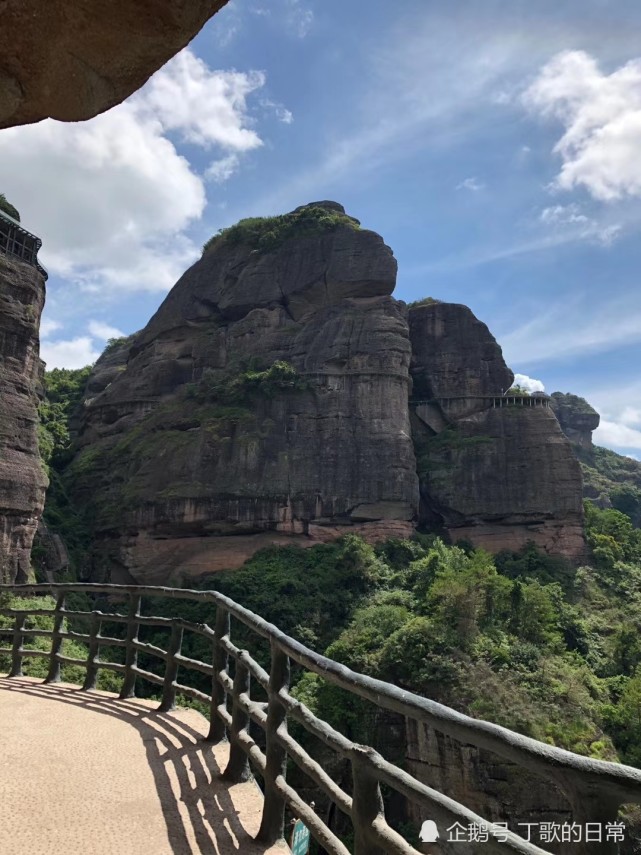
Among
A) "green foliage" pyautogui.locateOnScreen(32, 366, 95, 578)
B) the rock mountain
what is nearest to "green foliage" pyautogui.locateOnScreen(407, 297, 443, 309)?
the rock mountain

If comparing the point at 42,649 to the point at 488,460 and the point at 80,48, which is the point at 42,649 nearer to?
the point at 80,48

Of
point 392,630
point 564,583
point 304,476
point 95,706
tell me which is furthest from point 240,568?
point 95,706

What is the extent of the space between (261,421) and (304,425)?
99.5 inches

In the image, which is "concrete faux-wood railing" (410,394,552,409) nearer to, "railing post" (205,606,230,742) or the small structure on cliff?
the small structure on cliff

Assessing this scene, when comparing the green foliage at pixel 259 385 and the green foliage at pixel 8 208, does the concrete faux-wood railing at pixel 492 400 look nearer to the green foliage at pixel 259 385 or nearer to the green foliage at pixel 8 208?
the green foliage at pixel 259 385

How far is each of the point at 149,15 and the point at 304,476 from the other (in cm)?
3250

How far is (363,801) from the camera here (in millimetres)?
2162

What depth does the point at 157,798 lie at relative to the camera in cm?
344

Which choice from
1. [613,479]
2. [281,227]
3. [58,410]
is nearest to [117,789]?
[281,227]

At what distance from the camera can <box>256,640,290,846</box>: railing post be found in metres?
2.93

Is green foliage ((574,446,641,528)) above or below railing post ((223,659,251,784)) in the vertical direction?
above

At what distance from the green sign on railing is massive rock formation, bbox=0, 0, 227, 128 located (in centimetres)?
358

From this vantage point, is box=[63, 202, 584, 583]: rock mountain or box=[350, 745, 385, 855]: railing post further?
box=[63, 202, 584, 583]: rock mountain

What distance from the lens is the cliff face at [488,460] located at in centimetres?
3706
